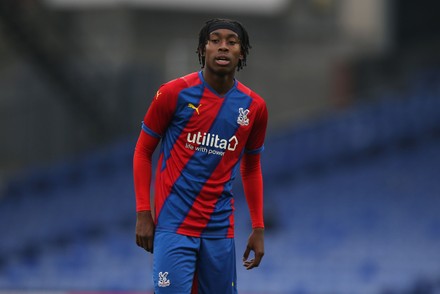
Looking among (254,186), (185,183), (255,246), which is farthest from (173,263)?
(254,186)

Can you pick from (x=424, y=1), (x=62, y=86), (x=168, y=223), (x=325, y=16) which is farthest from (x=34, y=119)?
(x=168, y=223)

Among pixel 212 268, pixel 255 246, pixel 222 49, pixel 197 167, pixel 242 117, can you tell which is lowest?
pixel 212 268

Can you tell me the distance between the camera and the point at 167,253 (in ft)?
15.1

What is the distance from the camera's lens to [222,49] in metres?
4.54

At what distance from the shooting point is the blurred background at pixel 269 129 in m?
13.3

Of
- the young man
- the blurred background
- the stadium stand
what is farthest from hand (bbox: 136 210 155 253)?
the blurred background

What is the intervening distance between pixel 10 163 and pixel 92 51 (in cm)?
253

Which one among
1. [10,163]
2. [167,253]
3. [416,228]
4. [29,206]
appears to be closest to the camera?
[167,253]

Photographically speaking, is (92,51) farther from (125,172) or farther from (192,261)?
(192,261)

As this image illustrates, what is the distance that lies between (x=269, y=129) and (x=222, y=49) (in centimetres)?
1301

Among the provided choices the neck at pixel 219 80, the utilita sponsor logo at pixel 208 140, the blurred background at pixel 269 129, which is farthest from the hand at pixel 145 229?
the blurred background at pixel 269 129

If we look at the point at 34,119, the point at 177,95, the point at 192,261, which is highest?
the point at 34,119

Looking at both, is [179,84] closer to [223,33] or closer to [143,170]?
[223,33]

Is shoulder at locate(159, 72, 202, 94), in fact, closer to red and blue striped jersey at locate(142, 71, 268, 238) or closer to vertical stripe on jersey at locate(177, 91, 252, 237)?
red and blue striped jersey at locate(142, 71, 268, 238)
